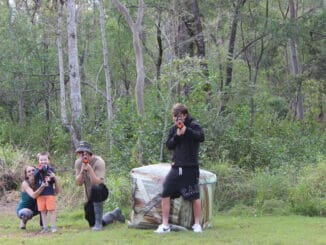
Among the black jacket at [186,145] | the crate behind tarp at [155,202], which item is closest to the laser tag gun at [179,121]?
the black jacket at [186,145]

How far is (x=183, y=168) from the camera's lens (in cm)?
802

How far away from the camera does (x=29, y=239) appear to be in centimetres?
784

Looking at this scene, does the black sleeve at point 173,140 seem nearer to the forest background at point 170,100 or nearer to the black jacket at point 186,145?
the black jacket at point 186,145

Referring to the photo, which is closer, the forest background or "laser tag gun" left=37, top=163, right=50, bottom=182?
"laser tag gun" left=37, top=163, right=50, bottom=182

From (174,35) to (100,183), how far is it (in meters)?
11.3

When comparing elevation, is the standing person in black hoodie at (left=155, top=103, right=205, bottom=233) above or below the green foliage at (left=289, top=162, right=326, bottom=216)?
above

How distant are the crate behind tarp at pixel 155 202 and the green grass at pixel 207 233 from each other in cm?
22

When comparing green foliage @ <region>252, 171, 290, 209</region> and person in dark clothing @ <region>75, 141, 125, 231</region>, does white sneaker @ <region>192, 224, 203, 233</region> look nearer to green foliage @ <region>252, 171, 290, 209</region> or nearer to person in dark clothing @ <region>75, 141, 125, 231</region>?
person in dark clothing @ <region>75, 141, 125, 231</region>

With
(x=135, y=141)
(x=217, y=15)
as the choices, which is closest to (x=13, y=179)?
(x=135, y=141)

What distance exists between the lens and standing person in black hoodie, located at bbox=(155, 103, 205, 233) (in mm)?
7918

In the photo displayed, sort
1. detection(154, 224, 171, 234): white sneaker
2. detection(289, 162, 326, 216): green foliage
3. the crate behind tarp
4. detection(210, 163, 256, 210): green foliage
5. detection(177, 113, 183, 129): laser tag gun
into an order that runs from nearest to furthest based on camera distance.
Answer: detection(177, 113, 183, 129): laser tag gun → detection(154, 224, 171, 234): white sneaker → the crate behind tarp → detection(289, 162, 326, 216): green foliage → detection(210, 163, 256, 210): green foliage

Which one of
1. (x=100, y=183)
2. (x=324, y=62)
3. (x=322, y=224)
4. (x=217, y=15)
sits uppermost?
(x=217, y=15)

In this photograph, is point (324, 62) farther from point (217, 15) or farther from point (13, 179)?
point (13, 179)

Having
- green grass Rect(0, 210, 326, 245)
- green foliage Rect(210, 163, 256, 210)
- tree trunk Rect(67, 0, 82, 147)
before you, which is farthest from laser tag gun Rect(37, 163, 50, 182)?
tree trunk Rect(67, 0, 82, 147)
